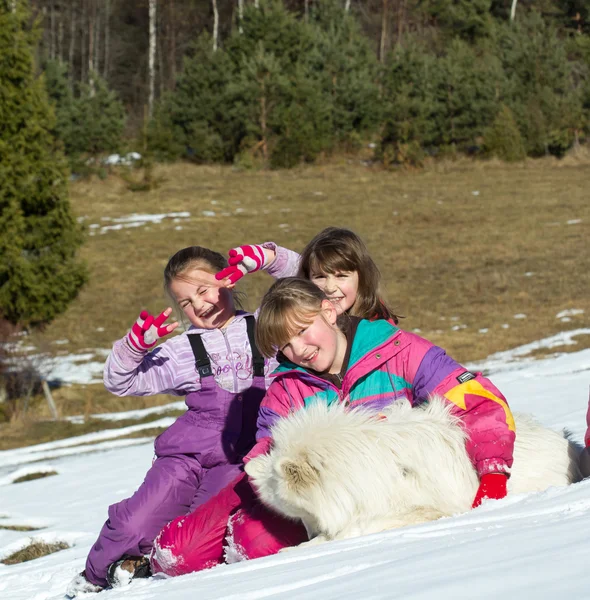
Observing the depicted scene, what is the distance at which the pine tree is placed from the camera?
12016 mm

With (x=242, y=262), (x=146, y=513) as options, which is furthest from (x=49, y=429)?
(x=242, y=262)

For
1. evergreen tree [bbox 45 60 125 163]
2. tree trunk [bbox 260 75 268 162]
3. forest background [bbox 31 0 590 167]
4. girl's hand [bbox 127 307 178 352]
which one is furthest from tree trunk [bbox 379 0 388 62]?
girl's hand [bbox 127 307 178 352]

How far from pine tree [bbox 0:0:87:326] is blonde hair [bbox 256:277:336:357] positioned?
9.51m

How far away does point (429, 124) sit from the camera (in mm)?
32062

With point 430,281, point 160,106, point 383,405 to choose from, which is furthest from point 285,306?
point 160,106

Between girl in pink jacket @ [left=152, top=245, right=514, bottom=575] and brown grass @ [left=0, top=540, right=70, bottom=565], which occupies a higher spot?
girl in pink jacket @ [left=152, top=245, right=514, bottom=575]

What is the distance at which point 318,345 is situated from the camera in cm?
306

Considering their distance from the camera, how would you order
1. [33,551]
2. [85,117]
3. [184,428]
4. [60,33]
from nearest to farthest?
[184,428] < [33,551] < [85,117] < [60,33]

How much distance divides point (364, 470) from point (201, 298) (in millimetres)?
1589

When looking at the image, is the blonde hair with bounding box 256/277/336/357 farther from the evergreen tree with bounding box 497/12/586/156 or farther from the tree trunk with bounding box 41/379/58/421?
the evergreen tree with bounding box 497/12/586/156

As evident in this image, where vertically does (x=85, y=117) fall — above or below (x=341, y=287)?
above

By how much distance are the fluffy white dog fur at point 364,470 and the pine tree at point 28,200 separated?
9.97 meters

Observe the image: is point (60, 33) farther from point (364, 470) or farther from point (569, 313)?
point (364, 470)

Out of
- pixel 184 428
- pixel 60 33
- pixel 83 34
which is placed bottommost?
pixel 184 428
